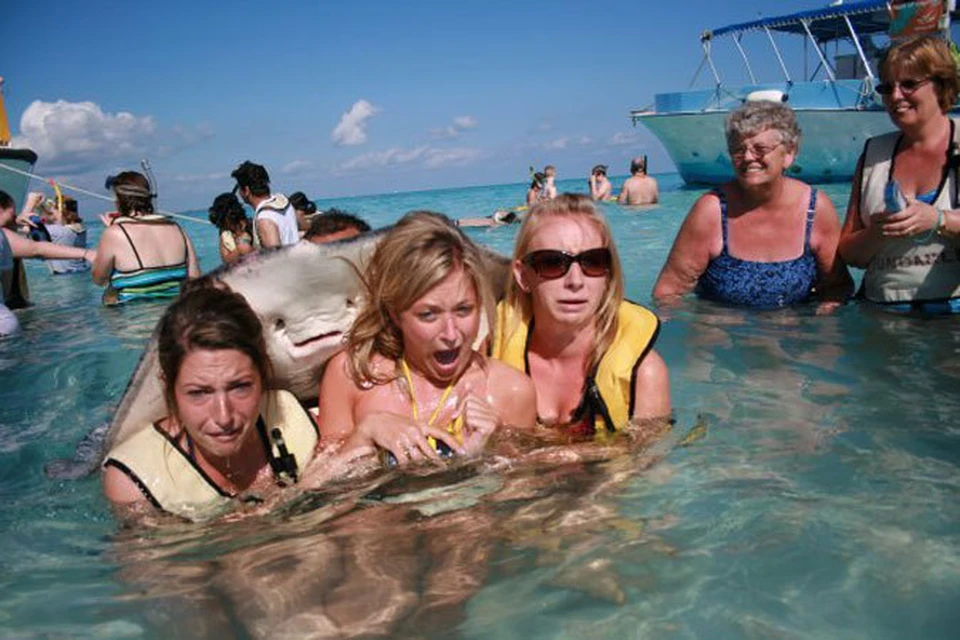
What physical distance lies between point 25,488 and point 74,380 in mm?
2210

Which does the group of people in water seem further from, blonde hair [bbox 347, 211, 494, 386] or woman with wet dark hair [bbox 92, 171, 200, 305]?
woman with wet dark hair [bbox 92, 171, 200, 305]

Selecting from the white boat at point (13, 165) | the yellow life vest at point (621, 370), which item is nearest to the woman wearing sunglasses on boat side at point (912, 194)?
the yellow life vest at point (621, 370)

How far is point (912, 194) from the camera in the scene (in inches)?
166

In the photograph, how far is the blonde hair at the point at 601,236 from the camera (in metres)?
3.05

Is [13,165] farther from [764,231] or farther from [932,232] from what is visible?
[932,232]

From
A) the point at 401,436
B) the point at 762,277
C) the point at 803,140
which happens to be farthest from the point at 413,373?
the point at 803,140

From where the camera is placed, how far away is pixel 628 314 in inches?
125

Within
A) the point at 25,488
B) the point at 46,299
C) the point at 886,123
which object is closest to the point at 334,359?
the point at 25,488

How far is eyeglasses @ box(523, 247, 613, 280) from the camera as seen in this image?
9.78ft

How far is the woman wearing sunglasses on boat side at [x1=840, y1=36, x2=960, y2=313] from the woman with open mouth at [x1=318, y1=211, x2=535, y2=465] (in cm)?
242

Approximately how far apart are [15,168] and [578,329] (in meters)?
14.2

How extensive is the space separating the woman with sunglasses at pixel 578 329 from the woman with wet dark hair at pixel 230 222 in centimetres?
586

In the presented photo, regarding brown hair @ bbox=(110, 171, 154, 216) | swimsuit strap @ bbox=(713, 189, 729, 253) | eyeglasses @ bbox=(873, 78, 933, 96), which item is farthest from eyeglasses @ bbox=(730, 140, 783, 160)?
brown hair @ bbox=(110, 171, 154, 216)

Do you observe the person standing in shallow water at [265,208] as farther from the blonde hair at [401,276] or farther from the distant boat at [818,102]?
the distant boat at [818,102]
